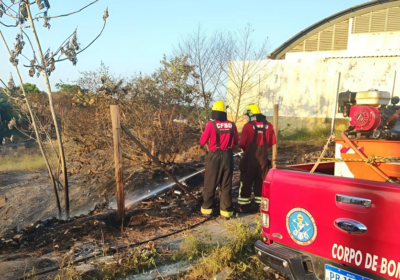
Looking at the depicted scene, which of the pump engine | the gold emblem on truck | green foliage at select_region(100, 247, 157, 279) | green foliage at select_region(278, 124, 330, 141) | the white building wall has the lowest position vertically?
green foliage at select_region(100, 247, 157, 279)

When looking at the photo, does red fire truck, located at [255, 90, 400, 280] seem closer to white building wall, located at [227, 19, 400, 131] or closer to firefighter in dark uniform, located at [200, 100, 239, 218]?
firefighter in dark uniform, located at [200, 100, 239, 218]

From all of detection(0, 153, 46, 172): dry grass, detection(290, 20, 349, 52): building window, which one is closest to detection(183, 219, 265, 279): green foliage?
detection(0, 153, 46, 172): dry grass

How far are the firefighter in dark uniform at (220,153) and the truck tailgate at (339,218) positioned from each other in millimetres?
2545

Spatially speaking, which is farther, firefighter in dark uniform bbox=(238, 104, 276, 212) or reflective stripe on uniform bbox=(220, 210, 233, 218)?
firefighter in dark uniform bbox=(238, 104, 276, 212)

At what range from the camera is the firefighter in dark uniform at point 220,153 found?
5.32 metres

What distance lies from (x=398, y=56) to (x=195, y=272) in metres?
13.5

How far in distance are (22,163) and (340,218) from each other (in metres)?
14.9

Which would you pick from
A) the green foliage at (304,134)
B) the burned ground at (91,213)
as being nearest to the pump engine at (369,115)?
the burned ground at (91,213)

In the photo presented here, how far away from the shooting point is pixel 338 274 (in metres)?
2.24

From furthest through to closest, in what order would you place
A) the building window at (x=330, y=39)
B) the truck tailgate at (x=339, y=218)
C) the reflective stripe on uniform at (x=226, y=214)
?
1. the building window at (x=330, y=39)
2. the reflective stripe on uniform at (x=226, y=214)
3. the truck tailgate at (x=339, y=218)

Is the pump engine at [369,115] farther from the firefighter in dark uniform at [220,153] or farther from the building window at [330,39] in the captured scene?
the building window at [330,39]

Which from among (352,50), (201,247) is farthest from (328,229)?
(352,50)

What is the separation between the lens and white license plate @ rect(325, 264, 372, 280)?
2143mm

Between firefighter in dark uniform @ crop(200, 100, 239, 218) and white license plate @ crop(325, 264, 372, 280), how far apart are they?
10.3ft
